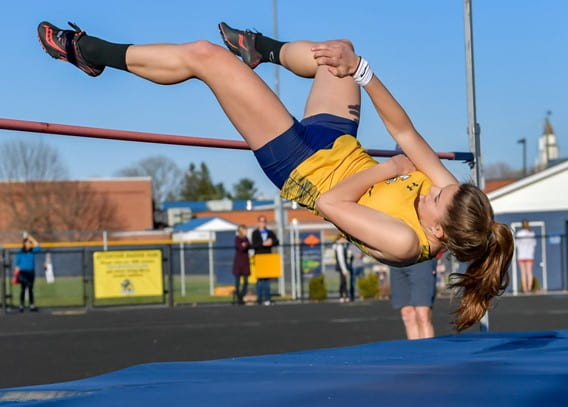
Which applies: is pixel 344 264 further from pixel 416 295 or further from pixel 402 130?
pixel 402 130

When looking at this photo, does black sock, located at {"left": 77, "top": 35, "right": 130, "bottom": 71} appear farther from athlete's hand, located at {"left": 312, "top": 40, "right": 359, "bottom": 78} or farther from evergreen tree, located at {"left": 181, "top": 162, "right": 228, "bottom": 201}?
evergreen tree, located at {"left": 181, "top": 162, "right": 228, "bottom": 201}

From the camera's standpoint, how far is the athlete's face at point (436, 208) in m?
3.95

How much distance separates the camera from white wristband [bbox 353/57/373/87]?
13.5 feet

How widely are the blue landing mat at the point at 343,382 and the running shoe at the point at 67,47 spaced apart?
4.64 ft

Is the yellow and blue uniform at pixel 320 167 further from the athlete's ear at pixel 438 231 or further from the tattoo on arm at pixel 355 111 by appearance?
the tattoo on arm at pixel 355 111

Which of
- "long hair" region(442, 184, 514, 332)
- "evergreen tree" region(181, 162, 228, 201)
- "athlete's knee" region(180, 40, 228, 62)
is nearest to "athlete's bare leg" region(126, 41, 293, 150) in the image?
"athlete's knee" region(180, 40, 228, 62)

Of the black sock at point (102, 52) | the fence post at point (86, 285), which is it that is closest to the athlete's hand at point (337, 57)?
the black sock at point (102, 52)

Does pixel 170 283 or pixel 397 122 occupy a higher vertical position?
pixel 397 122

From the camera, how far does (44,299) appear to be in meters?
21.8

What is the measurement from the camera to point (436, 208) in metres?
3.96

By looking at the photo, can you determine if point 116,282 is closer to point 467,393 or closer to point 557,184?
point 557,184

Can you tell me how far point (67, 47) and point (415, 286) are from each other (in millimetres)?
3440

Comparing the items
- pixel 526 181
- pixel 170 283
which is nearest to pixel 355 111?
pixel 170 283

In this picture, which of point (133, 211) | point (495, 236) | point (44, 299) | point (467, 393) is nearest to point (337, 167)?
point (495, 236)
